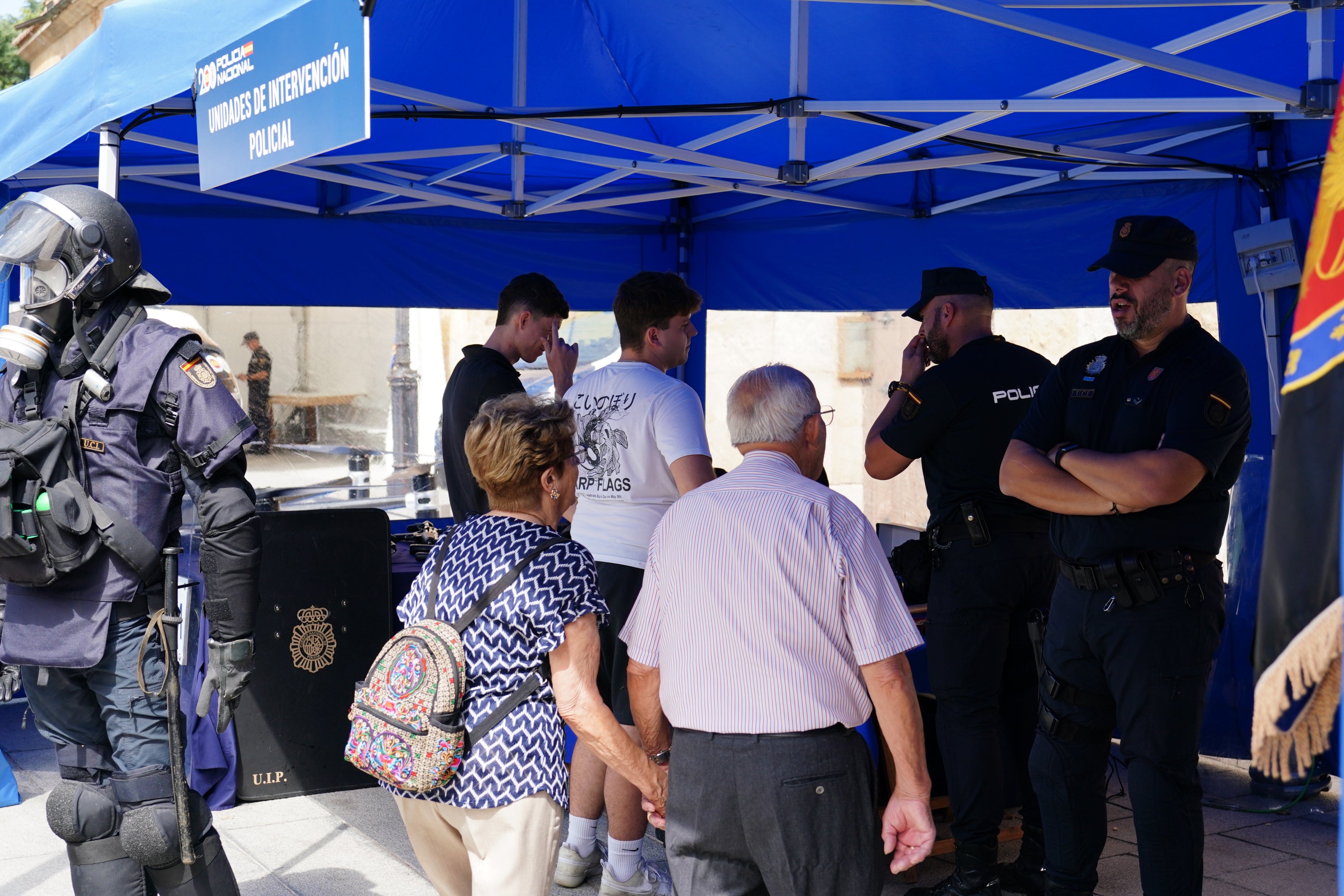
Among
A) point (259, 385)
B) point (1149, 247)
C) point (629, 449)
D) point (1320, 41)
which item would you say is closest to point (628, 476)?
point (629, 449)

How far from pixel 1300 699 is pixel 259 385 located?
8.70 meters

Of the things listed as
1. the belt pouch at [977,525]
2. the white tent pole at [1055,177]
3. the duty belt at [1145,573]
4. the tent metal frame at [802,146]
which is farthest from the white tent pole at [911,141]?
the duty belt at [1145,573]

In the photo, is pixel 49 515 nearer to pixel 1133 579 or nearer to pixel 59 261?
pixel 59 261

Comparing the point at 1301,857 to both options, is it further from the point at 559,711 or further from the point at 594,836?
the point at 559,711

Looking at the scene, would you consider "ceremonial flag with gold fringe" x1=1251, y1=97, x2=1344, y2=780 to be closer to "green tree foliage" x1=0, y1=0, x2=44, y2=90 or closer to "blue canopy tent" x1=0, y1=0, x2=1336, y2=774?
"blue canopy tent" x1=0, y1=0, x2=1336, y2=774

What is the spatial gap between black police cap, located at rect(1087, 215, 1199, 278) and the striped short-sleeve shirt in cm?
128

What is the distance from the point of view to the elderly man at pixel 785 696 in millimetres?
2246

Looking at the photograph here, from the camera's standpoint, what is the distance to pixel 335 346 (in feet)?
30.0

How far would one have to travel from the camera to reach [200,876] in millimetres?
2910

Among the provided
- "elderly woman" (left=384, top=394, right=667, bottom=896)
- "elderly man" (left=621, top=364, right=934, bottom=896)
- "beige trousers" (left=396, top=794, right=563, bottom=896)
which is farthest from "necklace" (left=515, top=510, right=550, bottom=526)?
"beige trousers" (left=396, top=794, right=563, bottom=896)

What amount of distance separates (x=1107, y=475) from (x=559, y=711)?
1.56 metres

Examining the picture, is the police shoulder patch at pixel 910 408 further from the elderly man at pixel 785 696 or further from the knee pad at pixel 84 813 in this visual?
the knee pad at pixel 84 813

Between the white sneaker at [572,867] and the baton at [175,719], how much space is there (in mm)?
1430

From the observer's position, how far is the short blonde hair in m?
2.40
